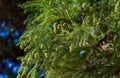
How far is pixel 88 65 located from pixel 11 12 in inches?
124

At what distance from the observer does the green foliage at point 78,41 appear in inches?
88.6

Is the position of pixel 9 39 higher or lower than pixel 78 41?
lower

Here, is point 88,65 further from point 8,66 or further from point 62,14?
point 8,66

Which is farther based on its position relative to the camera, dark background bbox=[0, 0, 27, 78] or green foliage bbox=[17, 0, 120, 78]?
dark background bbox=[0, 0, 27, 78]

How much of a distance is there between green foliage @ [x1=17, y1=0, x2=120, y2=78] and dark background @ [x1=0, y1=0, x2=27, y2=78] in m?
2.88

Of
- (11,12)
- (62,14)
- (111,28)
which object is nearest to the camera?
(111,28)

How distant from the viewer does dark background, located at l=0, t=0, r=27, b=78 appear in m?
5.38

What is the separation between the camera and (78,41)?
2.19m

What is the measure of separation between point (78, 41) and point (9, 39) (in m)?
3.50

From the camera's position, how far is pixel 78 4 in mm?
2453

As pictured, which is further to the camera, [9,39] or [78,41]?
[9,39]

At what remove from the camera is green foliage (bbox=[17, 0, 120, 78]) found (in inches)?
88.6

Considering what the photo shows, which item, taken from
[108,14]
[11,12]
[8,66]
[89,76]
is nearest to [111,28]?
[108,14]

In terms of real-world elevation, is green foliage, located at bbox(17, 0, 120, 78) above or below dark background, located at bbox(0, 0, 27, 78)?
above
